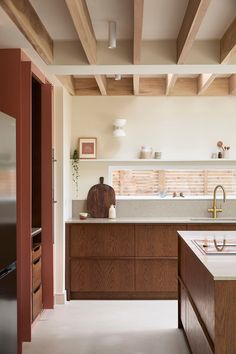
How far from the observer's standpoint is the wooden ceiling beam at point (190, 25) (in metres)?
2.81

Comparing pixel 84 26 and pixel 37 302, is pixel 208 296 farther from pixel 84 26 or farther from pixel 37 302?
pixel 37 302

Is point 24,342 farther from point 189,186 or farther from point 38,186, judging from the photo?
point 189,186

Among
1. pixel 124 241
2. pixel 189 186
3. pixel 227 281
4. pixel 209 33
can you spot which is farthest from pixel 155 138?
pixel 227 281

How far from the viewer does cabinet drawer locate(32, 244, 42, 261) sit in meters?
4.51

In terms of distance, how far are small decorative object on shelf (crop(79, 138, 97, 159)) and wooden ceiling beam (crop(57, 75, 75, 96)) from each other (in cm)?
65

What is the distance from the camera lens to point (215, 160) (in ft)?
19.1

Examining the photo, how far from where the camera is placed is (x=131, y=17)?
3.43 meters

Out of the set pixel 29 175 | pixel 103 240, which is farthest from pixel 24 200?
pixel 103 240

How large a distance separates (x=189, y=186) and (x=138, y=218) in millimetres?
875

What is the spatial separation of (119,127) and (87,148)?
51 cm

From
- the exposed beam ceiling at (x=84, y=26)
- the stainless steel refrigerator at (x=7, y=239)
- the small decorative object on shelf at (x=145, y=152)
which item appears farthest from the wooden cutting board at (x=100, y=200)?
the stainless steel refrigerator at (x=7, y=239)

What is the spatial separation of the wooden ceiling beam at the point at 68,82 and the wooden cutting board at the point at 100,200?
1.30 m

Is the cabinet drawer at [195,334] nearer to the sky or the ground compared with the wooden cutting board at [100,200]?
nearer to the ground

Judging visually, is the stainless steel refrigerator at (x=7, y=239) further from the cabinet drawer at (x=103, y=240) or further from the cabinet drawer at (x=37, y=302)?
the cabinet drawer at (x=103, y=240)
